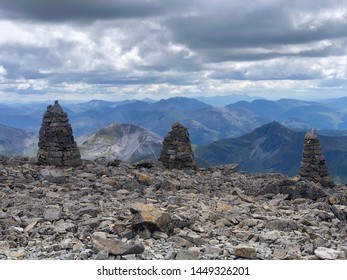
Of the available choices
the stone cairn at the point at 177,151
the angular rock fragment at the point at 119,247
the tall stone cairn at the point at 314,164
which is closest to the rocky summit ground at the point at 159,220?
the angular rock fragment at the point at 119,247

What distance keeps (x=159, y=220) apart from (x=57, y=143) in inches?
914

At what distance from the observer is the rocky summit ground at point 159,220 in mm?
12945

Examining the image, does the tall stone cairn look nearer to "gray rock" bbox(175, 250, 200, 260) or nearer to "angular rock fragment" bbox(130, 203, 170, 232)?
"angular rock fragment" bbox(130, 203, 170, 232)

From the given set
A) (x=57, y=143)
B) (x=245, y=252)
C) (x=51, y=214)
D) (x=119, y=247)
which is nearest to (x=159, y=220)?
(x=119, y=247)

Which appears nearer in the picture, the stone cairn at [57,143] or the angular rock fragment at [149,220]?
the angular rock fragment at [149,220]

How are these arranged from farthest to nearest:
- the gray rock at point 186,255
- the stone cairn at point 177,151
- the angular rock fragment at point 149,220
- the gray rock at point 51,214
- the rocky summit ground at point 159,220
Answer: the stone cairn at point 177,151 < the gray rock at point 51,214 < the angular rock fragment at point 149,220 < the rocky summit ground at point 159,220 < the gray rock at point 186,255

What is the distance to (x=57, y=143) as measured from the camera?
3612 centimetres

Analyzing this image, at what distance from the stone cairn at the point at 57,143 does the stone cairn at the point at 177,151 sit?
938 centimetres

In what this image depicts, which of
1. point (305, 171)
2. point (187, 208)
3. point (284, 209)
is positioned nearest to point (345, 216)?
point (284, 209)

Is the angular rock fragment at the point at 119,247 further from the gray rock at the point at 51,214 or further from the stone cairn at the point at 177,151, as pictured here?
the stone cairn at the point at 177,151

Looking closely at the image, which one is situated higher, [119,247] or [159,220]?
[159,220]

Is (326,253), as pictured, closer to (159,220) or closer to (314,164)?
(159,220)

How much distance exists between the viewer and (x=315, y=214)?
65.1 ft

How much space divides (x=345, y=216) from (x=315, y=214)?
130 cm
